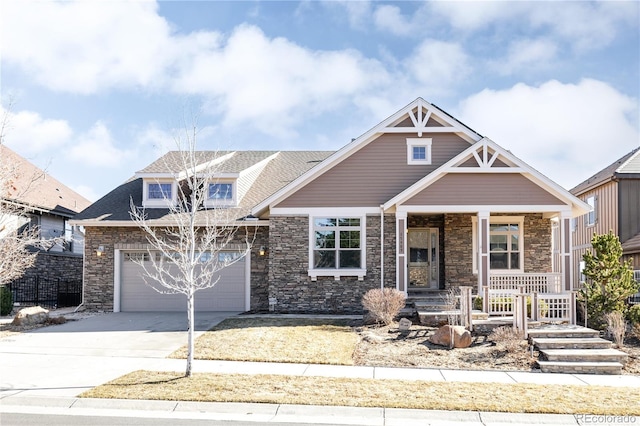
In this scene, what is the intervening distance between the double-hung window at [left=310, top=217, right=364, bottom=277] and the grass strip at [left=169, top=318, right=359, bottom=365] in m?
2.61

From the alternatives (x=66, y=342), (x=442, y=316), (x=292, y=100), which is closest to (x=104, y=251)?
(x=66, y=342)

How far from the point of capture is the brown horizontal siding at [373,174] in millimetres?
18016

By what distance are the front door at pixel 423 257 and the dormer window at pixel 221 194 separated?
266 inches

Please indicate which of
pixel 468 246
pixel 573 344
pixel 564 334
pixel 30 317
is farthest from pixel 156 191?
pixel 573 344

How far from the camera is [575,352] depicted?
436 inches

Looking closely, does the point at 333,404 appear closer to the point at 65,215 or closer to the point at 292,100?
the point at 292,100

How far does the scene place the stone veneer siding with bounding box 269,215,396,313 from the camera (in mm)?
17797

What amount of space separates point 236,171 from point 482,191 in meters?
9.19

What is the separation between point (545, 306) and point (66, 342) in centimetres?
1201

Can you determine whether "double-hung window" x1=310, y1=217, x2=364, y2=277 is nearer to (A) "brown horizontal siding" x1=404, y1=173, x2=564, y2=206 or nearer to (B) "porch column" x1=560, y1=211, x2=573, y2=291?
(A) "brown horizontal siding" x1=404, y1=173, x2=564, y2=206

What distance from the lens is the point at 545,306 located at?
13.9m

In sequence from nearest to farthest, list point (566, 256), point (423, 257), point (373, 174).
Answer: point (566, 256)
point (373, 174)
point (423, 257)

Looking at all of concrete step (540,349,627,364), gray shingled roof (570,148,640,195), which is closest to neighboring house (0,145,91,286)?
concrete step (540,349,627,364)

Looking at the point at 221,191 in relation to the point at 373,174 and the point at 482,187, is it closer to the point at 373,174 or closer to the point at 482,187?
the point at 373,174
